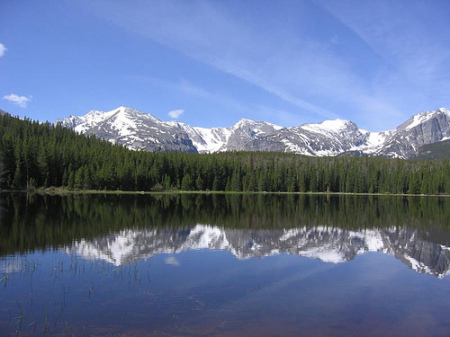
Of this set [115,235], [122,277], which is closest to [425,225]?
[115,235]

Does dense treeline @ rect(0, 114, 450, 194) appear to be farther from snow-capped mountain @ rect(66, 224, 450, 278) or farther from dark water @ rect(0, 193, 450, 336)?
snow-capped mountain @ rect(66, 224, 450, 278)

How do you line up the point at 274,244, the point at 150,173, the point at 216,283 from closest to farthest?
the point at 216,283, the point at 274,244, the point at 150,173

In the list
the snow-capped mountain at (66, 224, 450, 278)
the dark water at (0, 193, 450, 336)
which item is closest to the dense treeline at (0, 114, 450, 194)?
the dark water at (0, 193, 450, 336)

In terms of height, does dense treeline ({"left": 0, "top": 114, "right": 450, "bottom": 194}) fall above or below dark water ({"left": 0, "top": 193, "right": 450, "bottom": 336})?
above

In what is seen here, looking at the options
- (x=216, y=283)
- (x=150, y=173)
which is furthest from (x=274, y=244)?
(x=150, y=173)

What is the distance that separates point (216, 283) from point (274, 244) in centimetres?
1393

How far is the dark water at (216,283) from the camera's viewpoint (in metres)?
15.0

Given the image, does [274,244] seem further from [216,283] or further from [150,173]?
[150,173]

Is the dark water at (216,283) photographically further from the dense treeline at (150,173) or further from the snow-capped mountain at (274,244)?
the dense treeline at (150,173)

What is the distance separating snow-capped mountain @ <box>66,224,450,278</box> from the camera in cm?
2778

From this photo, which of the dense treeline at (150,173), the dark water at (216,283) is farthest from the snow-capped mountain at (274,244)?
the dense treeline at (150,173)

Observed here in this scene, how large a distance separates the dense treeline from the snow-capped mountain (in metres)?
103

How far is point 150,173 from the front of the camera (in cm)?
15725

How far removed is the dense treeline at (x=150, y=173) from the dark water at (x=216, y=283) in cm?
10111
